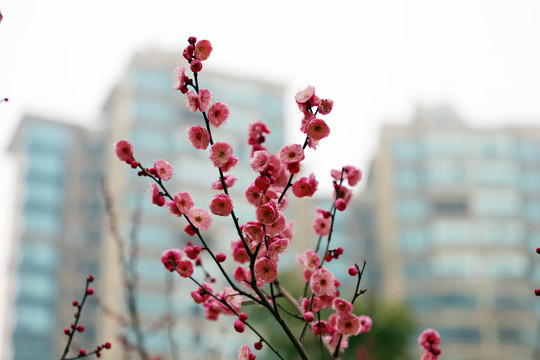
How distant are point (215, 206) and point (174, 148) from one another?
34411mm

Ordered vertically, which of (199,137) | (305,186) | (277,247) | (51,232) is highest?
(199,137)

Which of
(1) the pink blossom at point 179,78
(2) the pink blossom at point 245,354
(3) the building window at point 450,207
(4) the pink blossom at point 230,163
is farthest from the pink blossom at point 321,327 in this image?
(3) the building window at point 450,207

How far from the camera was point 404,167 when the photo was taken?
39.0 metres

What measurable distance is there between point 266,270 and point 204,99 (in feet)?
1.90

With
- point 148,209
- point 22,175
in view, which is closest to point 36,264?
point 22,175

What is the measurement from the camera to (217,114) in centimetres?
211

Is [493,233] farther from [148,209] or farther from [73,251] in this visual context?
[73,251]

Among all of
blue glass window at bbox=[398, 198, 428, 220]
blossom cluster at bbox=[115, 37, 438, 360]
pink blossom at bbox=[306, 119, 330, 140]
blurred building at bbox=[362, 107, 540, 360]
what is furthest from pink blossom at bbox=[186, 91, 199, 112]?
blue glass window at bbox=[398, 198, 428, 220]

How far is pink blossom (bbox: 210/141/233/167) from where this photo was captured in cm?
206

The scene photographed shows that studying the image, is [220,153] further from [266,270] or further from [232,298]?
[232,298]

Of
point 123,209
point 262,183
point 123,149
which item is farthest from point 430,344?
point 123,209

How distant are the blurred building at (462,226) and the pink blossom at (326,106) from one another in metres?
35.0

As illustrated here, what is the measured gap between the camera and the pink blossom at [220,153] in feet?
6.76

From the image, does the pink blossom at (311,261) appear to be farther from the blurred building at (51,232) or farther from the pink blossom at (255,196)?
the blurred building at (51,232)
